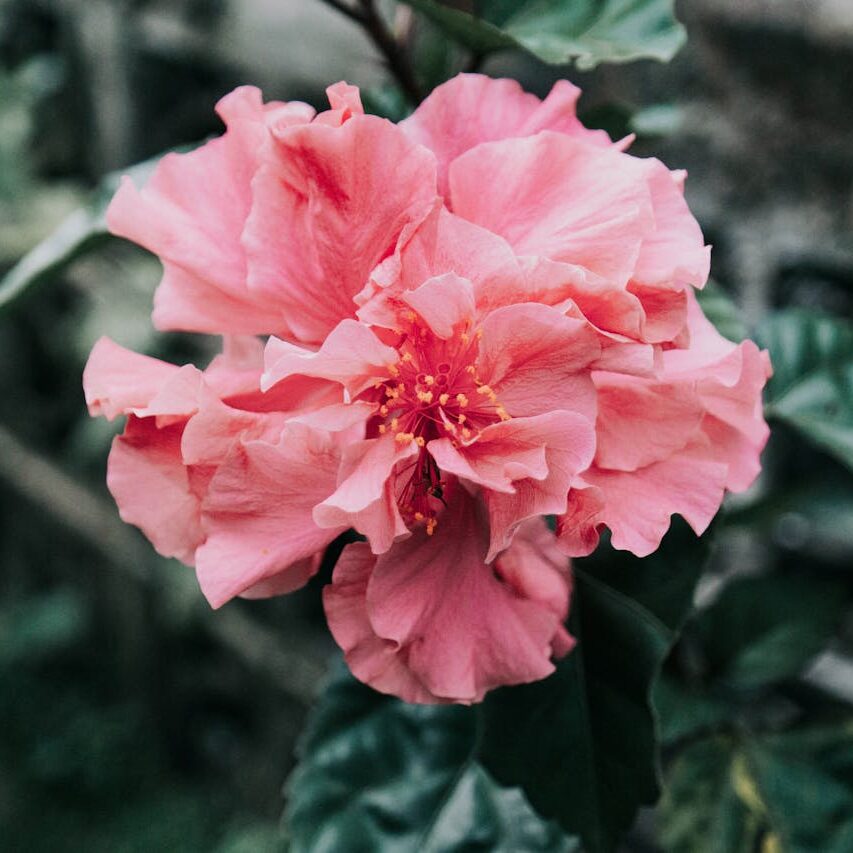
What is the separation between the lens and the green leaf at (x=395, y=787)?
69 centimetres

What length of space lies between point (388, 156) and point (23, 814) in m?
1.85

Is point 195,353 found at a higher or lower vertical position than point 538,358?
lower

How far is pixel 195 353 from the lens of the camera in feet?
5.36

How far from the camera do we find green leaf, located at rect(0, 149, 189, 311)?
699mm

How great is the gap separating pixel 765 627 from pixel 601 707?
0.36 meters

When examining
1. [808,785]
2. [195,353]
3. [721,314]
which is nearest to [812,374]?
[721,314]

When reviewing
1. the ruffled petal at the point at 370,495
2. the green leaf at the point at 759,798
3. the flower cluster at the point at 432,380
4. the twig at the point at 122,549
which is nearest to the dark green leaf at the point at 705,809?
the green leaf at the point at 759,798

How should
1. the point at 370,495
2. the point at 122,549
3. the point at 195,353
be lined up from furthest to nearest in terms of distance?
the point at 122,549, the point at 195,353, the point at 370,495

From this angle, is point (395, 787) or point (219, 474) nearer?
point (219, 474)

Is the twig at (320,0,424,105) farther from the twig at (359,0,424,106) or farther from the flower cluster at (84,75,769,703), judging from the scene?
the flower cluster at (84,75,769,703)

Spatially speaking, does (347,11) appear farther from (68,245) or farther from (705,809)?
(705,809)

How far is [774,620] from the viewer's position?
3.02ft

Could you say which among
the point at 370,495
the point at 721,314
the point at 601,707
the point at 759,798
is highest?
the point at 370,495

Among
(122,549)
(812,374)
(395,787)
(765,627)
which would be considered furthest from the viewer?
(122,549)
